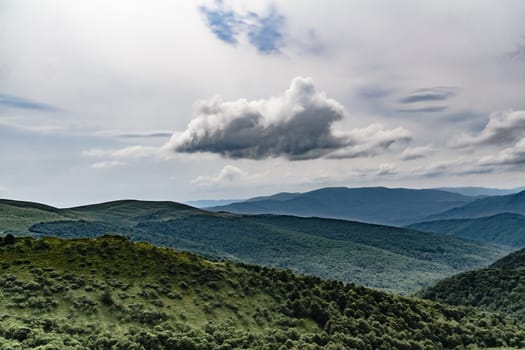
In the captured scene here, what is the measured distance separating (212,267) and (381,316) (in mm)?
46656

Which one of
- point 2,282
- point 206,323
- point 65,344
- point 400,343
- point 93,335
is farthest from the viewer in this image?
point 400,343

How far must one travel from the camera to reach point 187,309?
331 ft

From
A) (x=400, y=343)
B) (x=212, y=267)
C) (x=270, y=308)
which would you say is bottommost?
(x=400, y=343)

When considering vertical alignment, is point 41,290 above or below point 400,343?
above

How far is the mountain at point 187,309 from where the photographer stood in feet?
272

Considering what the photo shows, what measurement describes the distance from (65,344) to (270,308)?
53.0m

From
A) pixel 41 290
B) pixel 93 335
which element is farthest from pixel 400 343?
pixel 41 290

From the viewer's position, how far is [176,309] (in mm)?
98938

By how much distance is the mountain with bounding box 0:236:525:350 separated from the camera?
82.9 metres

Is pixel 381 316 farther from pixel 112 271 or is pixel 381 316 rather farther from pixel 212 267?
pixel 112 271

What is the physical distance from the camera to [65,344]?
2859 inches

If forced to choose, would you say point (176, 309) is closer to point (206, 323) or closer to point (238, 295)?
point (206, 323)

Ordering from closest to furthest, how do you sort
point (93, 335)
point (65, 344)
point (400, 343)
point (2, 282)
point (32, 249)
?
point (65, 344) < point (93, 335) < point (2, 282) < point (400, 343) < point (32, 249)

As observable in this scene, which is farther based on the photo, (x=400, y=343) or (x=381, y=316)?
(x=381, y=316)
